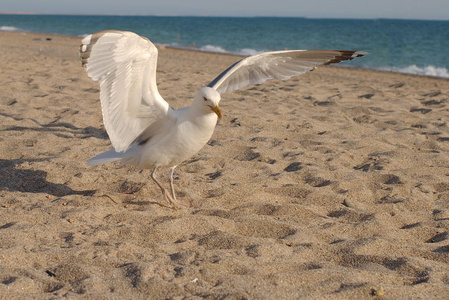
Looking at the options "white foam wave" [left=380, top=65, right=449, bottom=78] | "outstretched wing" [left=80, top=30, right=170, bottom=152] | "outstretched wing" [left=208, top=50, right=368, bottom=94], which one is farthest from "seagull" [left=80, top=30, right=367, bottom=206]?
"white foam wave" [left=380, top=65, right=449, bottom=78]

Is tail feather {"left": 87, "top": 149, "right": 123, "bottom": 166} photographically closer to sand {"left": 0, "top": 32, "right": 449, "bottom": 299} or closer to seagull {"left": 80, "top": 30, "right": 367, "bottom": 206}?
seagull {"left": 80, "top": 30, "right": 367, "bottom": 206}

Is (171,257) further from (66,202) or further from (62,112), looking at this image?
(62,112)

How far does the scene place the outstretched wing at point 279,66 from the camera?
4.33 meters

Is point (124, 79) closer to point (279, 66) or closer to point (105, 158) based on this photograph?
point (105, 158)

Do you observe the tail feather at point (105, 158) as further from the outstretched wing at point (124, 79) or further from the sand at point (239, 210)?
the sand at point (239, 210)

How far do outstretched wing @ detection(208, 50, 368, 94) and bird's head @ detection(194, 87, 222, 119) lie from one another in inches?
31.5

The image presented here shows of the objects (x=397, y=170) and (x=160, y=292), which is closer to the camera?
(x=160, y=292)

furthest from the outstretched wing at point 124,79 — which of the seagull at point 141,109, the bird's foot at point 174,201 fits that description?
the bird's foot at point 174,201

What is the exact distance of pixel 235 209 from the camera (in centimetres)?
366

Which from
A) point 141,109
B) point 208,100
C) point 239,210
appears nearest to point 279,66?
point 208,100

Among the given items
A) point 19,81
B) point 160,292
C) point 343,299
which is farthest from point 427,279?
point 19,81

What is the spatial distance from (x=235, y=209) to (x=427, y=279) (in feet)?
4.84

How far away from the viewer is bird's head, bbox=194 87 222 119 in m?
3.46

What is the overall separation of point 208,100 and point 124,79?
618 millimetres
